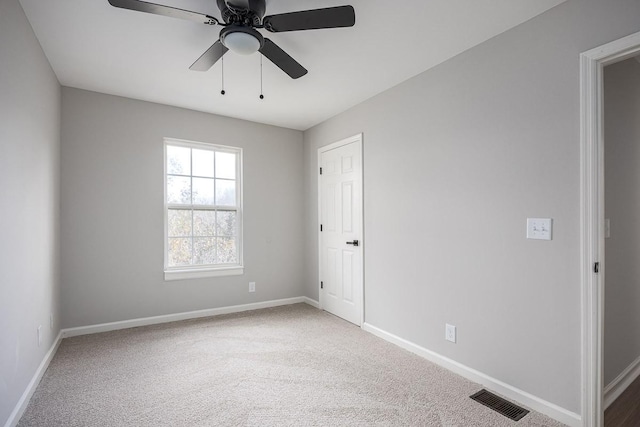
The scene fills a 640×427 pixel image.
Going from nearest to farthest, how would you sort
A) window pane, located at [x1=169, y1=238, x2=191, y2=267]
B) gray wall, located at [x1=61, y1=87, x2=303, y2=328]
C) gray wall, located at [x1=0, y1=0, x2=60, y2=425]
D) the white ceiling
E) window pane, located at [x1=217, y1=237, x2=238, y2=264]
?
1. gray wall, located at [x1=0, y1=0, x2=60, y2=425]
2. the white ceiling
3. gray wall, located at [x1=61, y1=87, x2=303, y2=328]
4. window pane, located at [x1=169, y1=238, x2=191, y2=267]
5. window pane, located at [x1=217, y1=237, x2=238, y2=264]

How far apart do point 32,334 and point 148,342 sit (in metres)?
1.02

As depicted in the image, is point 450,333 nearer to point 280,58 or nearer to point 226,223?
point 280,58

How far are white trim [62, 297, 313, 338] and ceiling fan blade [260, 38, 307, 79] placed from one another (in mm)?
2981

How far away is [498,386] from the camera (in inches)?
89.6

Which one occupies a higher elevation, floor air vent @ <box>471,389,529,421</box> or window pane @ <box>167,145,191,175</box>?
window pane @ <box>167,145,191,175</box>

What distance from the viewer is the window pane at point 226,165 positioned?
13.8 ft

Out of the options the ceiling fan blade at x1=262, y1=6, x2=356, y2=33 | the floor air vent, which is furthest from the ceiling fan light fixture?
the floor air vent

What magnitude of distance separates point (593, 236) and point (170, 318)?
3.95 m

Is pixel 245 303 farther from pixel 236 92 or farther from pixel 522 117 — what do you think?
pixel 522 117

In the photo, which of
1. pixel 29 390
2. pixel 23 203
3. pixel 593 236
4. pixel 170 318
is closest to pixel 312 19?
pixel 593 236

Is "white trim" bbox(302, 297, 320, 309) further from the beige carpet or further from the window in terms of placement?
the window

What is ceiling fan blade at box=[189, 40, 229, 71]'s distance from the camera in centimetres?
215

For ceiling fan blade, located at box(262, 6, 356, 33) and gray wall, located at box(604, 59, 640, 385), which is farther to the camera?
gray wall, located at box(604, 59, 640, 385)

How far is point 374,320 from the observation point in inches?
135
